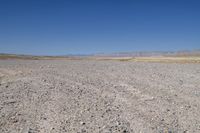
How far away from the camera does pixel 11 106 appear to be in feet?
29.3

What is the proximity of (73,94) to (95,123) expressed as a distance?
15.3 ft

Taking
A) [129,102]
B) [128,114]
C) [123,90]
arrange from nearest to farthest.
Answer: [128,114]
[129,102]
[123,90]

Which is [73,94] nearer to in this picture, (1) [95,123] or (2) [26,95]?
(2) [26,95]

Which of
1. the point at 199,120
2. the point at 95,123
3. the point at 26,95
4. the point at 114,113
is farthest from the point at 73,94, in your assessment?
the point at 199,120

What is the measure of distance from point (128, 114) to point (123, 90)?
470 cm

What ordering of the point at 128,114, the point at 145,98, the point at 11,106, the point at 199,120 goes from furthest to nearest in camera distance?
the point at 145,98
the point at 11,106
the point at 128,114
the point at 199,120

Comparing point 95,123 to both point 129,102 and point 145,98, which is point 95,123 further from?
point 145,98

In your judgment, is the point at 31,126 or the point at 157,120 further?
the point at 157,120

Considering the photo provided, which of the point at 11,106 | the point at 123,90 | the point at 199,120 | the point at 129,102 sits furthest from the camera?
the point at 123,90

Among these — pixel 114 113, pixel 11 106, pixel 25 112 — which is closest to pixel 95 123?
pixel 114 113

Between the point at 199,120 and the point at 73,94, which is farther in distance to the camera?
the point at 73,94

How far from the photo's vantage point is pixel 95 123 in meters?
6.91

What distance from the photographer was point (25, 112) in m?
8.12

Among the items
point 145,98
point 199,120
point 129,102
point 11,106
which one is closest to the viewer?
point 199,120
